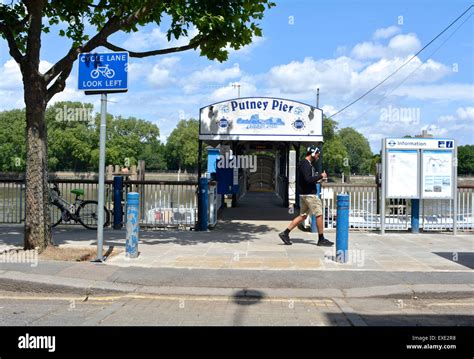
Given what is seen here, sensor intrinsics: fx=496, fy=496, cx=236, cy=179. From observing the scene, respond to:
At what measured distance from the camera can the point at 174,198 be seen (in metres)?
→ 13.1

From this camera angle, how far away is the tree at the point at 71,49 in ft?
28.0

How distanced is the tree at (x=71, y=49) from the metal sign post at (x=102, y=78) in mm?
788

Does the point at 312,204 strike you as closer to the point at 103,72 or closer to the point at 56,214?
the point at 103,72

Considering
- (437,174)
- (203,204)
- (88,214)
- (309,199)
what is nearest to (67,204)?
(88,214)

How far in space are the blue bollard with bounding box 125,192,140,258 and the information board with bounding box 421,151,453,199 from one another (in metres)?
6.94

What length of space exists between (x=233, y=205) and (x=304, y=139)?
5.70m

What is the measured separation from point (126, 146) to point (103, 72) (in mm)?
102945

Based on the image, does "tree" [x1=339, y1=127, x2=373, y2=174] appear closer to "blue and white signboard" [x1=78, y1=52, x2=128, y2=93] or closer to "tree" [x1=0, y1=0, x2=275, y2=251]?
"tree" [x1=0, y1=0, x2=275, y2=251]

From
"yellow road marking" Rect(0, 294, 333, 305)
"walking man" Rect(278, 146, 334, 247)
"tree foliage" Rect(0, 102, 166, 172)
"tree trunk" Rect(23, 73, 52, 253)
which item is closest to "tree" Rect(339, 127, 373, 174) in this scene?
"tree foliage" Rect(0, 102, 166, 172)

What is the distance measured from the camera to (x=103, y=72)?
8078 millimetres

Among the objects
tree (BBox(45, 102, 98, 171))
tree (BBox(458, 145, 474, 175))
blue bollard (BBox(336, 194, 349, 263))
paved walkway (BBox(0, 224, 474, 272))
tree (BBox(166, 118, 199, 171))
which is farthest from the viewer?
tree (BBox(458, 145, 474, 175))

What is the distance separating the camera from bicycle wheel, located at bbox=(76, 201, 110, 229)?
12336 mm

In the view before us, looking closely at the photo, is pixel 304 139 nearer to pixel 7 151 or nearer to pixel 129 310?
pixel 129 310

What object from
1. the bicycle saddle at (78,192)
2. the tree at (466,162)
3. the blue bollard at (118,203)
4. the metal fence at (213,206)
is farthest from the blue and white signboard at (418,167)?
the tree at (466,162)
